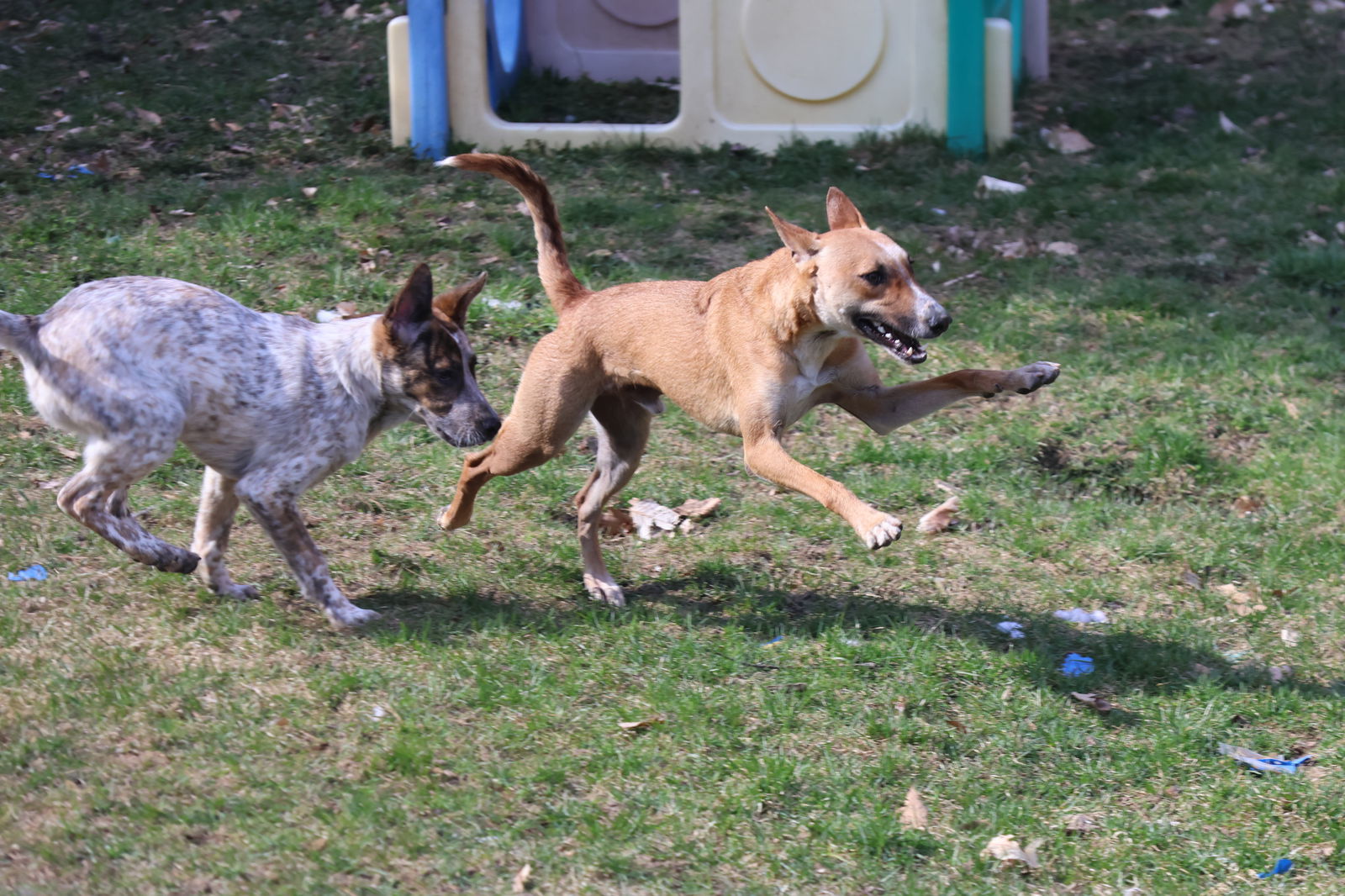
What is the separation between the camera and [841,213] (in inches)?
216

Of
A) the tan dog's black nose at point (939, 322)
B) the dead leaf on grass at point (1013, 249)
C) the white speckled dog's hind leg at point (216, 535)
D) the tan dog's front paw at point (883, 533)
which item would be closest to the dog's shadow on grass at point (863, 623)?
the white speckled dog's hind leg at point (216, 535)

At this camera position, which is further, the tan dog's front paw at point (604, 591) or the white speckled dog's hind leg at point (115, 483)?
the tan dog's front paw at point (604, 591)

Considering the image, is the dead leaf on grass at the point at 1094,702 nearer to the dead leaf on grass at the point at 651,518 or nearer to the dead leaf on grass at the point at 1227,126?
the dead leaf on grass at the point at 651,518

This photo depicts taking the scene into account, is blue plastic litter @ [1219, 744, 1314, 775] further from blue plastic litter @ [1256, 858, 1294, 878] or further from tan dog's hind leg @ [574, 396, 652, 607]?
tan dog's hind leg @ [574, 396, 652, 607]

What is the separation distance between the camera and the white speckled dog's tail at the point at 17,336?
470cm

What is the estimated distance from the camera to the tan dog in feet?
16.3

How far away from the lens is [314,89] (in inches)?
416

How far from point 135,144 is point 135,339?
17.6 ft

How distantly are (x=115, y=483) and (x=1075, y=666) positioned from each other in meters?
3.63

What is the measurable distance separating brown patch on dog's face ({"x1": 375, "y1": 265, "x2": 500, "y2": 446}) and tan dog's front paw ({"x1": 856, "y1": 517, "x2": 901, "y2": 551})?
157 centimetres

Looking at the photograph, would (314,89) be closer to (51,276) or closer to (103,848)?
(51,276)

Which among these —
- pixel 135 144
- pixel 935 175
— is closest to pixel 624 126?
pixel 935 175

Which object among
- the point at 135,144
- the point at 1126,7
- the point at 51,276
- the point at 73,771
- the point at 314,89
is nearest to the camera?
the point at 73,771

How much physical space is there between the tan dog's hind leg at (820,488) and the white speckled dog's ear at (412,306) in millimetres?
1308
